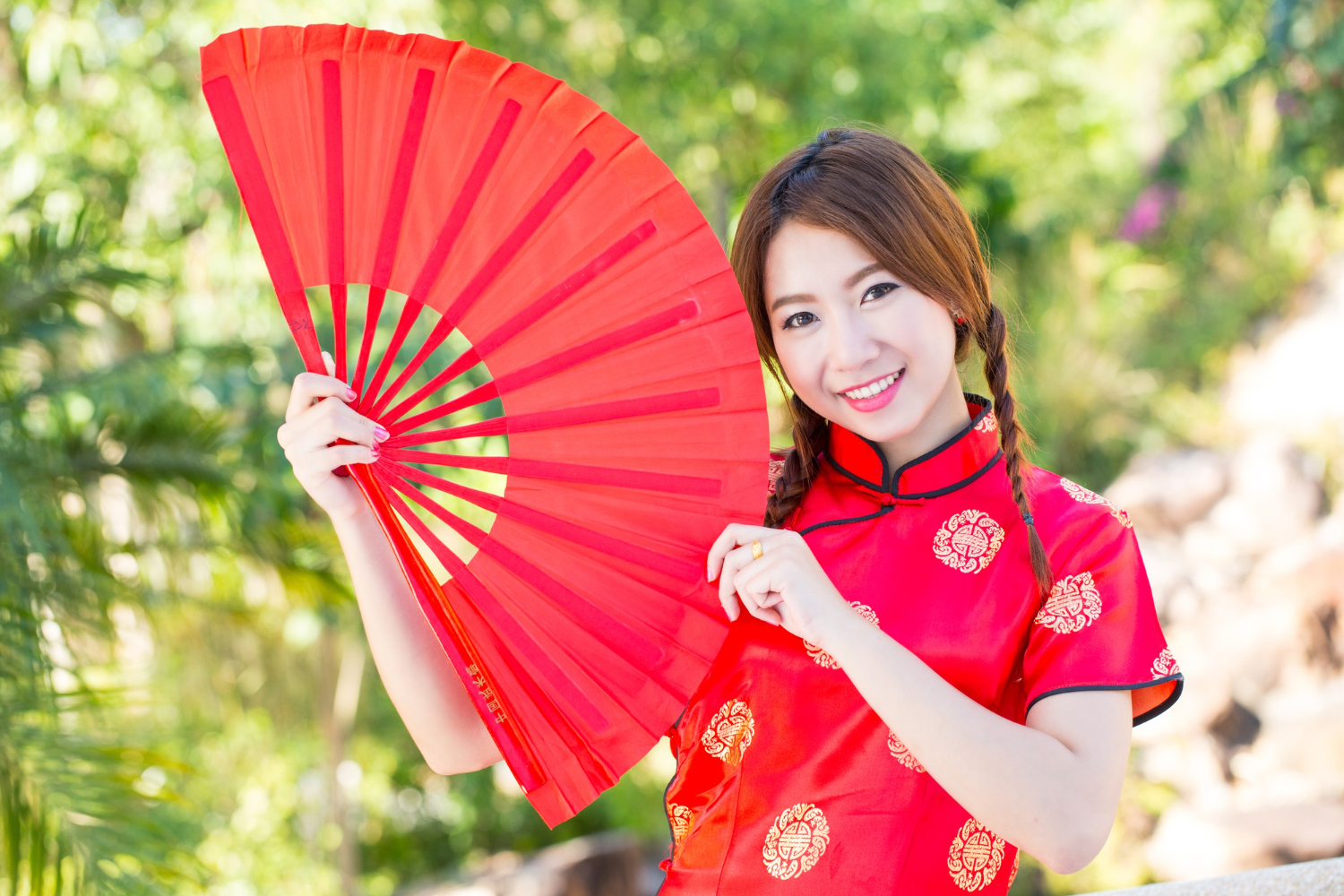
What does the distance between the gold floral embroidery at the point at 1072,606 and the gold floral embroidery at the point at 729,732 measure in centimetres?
29

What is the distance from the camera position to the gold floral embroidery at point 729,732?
3.52 feet

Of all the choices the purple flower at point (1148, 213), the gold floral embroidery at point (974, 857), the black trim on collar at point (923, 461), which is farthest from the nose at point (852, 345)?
the purple flower at point (1148, 213)

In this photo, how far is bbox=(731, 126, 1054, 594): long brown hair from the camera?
1.05 meters

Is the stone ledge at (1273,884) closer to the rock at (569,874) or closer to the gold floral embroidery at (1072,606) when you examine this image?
the gold floral embroidery at (1072,606)

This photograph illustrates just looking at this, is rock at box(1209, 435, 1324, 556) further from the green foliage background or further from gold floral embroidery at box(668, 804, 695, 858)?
gold floral embroidery at box(668, 804, 695, 858)

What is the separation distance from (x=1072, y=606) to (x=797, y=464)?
13.3 inches

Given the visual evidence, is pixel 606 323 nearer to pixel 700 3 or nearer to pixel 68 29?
pixel 68 29

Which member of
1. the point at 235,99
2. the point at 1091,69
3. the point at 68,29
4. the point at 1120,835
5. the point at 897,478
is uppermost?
the point at 1091,69

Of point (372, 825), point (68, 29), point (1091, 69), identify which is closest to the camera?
point (68, 29)

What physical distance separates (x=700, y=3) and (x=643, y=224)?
3.53 metres

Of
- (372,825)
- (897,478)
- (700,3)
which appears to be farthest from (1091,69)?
(897,478)

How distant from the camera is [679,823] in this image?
3.69 feet

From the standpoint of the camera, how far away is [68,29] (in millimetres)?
3258

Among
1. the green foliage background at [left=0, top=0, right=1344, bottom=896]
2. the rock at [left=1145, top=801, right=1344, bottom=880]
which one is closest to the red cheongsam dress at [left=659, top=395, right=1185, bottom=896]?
the green foliage background at [left=0, top=0, right=1344, bottom=896]
